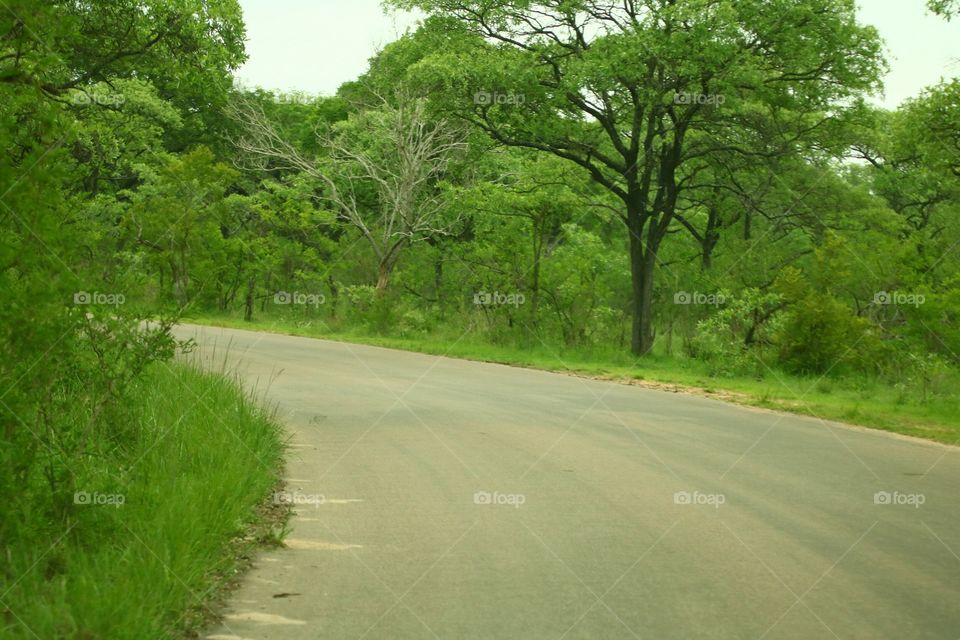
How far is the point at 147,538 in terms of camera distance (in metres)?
6.12

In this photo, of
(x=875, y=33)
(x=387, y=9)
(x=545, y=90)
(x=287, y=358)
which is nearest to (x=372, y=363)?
(x=287, y=358)
